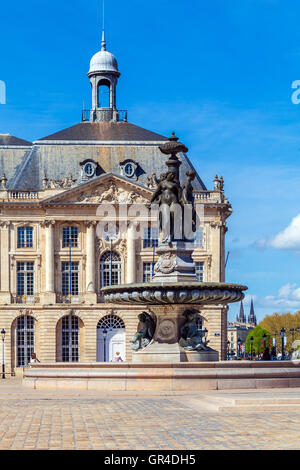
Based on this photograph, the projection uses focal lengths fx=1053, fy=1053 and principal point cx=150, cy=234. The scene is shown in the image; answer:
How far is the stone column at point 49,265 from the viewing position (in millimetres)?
76312

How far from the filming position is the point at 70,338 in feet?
252

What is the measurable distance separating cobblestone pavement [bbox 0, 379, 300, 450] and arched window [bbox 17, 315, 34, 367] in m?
52.9

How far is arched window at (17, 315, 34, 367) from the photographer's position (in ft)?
250

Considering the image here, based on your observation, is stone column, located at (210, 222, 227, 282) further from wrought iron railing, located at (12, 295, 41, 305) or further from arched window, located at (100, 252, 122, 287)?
wrought iron railing, located at (12, 295, 41, 305)

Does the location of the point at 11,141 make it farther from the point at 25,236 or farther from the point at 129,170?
the point at 129,170

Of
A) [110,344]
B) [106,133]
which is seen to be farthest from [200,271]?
[106,133]

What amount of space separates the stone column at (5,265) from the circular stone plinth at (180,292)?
46.4 meters

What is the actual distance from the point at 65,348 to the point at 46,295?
4093 mm

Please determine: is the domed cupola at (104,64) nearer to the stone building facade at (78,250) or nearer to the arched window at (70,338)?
the stone building facade at (78,250)

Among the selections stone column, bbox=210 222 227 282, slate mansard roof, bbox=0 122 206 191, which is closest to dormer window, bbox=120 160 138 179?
slate mansard roof, bbox=0 122 206 191

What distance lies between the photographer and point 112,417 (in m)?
19.4

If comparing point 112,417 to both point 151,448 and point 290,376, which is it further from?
point 290,376
